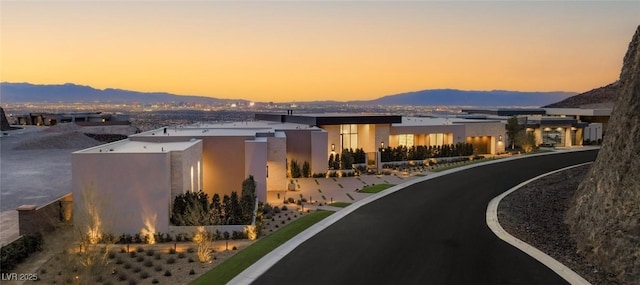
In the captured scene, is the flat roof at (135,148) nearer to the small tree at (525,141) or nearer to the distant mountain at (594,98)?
the small tree at (525,141)

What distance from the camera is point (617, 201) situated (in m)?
15.7

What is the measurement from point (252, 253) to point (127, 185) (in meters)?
6.81

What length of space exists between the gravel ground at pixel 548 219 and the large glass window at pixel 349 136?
15687mm

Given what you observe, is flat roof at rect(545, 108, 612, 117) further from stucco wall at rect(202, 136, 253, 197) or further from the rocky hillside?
stucco wall at rect(202, 136, 253, 197)

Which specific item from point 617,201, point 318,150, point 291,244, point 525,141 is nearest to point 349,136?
point 318,150

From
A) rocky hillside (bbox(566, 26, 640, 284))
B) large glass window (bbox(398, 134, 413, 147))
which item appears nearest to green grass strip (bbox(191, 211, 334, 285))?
rocky hillside (bbox(566, 26, 640, 284))

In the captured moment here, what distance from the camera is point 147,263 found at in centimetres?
1630

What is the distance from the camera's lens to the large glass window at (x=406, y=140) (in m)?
43.6

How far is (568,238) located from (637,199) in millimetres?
3521

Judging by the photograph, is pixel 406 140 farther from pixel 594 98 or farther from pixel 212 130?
pixel 594 98

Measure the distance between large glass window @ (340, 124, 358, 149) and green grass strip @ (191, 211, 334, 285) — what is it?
18825 mm

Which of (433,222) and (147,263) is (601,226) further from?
(147,263)

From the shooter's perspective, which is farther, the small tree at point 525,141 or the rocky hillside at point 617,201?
the small tree at point 525,141

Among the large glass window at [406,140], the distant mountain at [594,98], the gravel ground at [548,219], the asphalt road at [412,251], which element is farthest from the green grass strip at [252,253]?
the distant mountain at [594,98]
